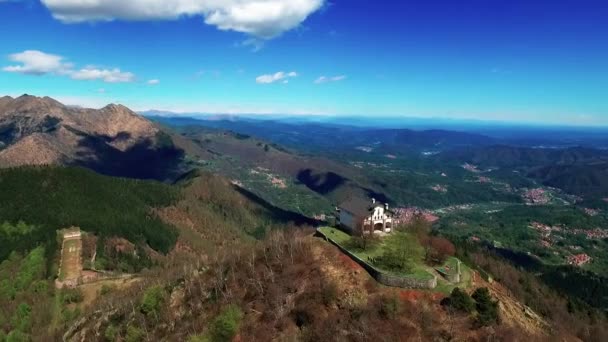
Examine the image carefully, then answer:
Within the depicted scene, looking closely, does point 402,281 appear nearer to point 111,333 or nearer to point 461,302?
point 461,302

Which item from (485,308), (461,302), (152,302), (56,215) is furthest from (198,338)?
(56,215)

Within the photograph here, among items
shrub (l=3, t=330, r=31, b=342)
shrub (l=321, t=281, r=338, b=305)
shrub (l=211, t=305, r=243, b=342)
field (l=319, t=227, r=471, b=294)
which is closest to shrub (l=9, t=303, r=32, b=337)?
shrub (l=3, t=330, r=31, b=342)

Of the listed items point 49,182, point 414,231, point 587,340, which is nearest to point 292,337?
point 414,231

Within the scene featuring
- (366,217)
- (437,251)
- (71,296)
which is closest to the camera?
(437,251)

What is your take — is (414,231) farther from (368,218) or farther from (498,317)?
(498,317)

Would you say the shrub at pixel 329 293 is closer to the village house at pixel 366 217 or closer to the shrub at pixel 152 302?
the village house at pixel 366 217

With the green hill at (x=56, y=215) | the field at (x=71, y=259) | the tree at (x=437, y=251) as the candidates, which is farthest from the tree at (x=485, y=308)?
the green hill at (x=56, y=215)

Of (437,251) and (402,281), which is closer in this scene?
(402,281)
